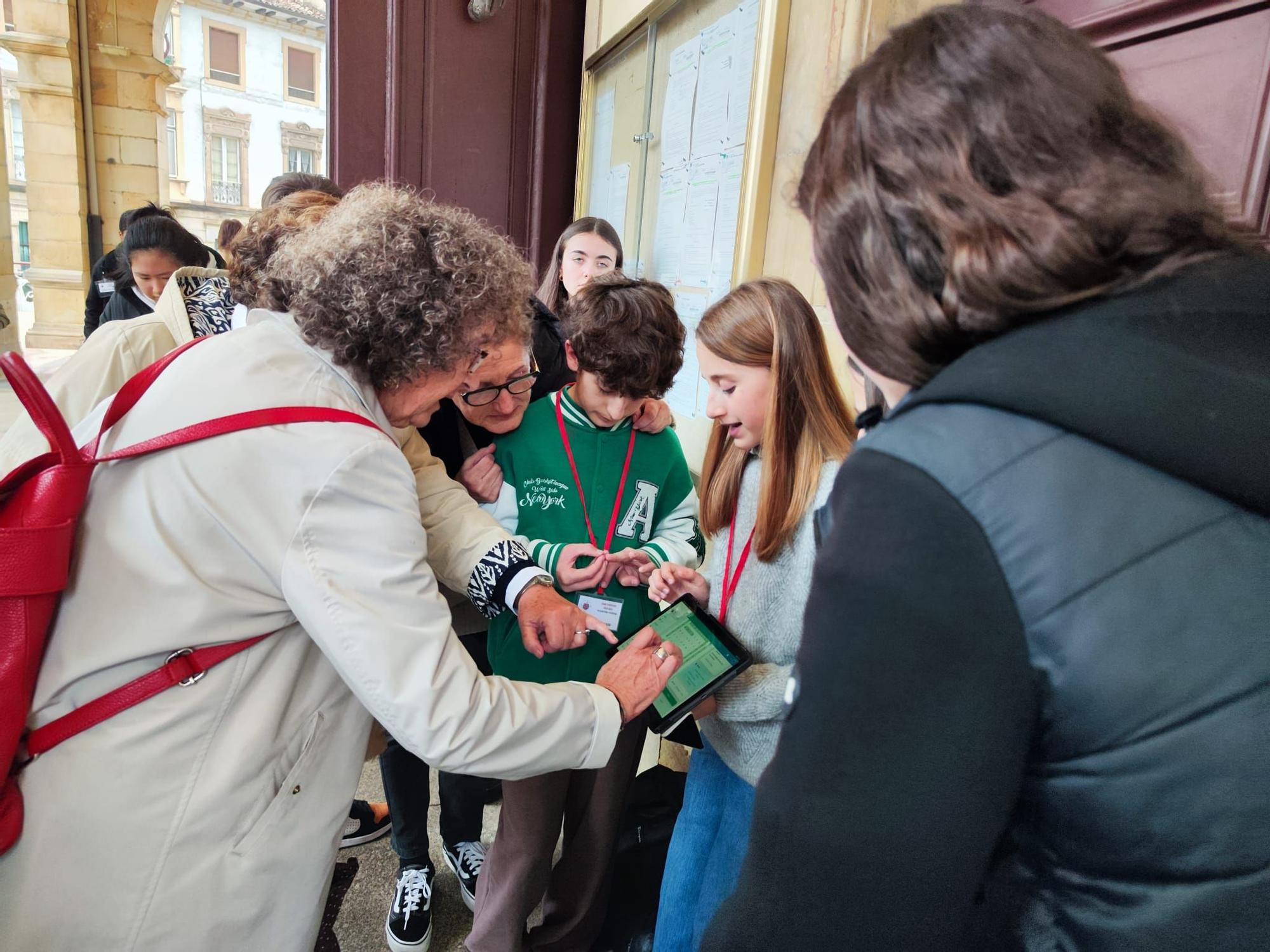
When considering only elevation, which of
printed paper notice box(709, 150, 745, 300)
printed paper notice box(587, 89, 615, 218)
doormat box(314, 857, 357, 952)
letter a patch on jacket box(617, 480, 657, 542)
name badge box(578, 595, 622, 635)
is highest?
printed paper notice box(587, 89, 615, 218)

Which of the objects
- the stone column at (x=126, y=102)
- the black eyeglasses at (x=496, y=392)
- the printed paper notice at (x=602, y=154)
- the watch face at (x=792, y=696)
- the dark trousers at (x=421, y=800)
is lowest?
the dark trousers at (x=421, y=800)

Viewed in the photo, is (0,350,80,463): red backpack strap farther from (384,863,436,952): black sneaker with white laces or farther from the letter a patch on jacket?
(384,863,436,952): black sneaker with white laces

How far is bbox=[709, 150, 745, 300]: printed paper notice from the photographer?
8.02ft

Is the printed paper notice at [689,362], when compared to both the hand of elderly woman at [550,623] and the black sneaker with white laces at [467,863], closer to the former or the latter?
the hand of elderly woman at [550,623]

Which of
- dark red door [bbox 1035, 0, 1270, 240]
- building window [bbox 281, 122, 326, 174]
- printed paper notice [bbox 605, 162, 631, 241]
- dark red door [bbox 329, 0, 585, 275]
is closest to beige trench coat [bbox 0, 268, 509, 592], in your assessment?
dark red door [bbox 1035, 0, 1270, 240]

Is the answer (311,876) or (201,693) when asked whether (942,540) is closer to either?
(201,693)

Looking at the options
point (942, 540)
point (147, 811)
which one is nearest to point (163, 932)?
point (147, 811)

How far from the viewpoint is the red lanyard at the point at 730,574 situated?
1.52 m

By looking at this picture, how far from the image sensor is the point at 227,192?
41.2 meters

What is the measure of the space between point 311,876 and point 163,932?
20cm

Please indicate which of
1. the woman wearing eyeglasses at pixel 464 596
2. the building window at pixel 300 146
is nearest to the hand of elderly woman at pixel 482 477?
the woman wearing eyeglasses at pixel 464 596

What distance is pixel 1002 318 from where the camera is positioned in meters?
0.56

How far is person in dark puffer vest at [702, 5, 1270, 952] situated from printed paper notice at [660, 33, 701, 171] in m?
2.37

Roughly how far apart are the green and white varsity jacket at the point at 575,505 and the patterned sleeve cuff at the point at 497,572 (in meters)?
0.13
